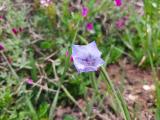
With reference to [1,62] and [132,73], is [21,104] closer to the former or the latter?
[1,62]

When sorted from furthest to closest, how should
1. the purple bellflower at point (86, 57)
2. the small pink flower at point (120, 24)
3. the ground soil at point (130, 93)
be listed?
the small pink flower at point (120, 24), the ground soil at point (130, 93), the purple bellflower at point (86, 57)

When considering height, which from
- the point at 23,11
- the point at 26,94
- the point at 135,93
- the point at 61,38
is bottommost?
the point at 135,93

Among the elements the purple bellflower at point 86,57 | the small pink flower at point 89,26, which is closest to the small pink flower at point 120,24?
the small pink flower at point 89,26

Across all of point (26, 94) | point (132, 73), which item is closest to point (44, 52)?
point (26, 94)

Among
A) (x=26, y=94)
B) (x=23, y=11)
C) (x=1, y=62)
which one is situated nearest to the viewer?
(x=26, y=94)

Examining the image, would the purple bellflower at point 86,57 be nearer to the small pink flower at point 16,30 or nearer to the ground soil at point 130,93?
the ground soil at point 130,93

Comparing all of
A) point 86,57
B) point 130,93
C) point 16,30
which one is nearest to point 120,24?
point 130,93

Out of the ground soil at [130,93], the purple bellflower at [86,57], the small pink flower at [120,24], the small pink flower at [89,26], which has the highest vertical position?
the purple bellflower at [86,57]

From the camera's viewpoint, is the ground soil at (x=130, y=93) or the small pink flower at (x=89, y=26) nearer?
the ground soil at (x=130, y=93)
